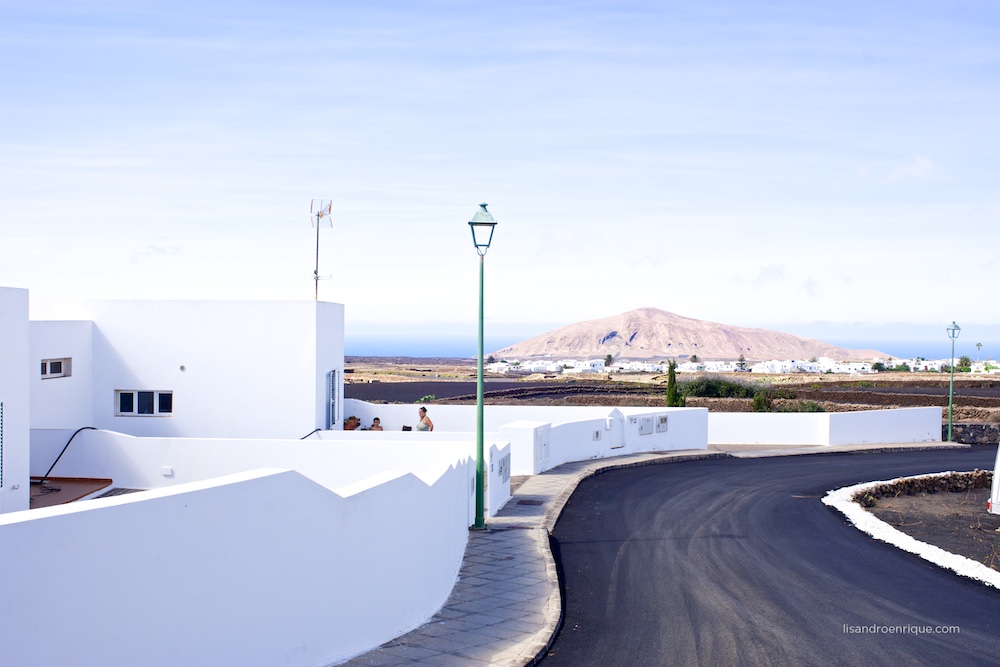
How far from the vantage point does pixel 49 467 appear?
1778 centimetres

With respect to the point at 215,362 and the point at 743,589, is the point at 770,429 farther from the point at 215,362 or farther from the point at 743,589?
the point at 743,589

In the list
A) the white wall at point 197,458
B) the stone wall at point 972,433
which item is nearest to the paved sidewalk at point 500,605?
the white wall at point 197,458

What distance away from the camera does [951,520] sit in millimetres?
17609

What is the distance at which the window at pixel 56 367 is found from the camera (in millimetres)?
19188

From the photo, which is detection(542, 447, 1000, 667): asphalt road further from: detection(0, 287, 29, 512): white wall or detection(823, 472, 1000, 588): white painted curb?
detection(0, 287, 29, 512): white wall

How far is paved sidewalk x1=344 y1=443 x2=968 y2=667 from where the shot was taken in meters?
8.23

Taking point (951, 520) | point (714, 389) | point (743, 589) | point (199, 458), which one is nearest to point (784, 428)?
point (951, 520)

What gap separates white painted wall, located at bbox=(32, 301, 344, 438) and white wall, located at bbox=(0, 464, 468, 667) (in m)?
12.6

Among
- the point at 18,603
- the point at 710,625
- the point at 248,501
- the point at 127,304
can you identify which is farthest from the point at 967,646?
the point at 127,304

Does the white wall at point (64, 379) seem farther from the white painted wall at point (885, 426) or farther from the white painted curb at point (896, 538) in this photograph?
the white painted wall at point (885, 426)

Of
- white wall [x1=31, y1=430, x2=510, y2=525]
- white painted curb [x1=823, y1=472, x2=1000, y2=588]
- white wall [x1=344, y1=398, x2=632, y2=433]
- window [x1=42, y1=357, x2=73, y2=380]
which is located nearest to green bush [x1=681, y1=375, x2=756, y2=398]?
white wall [x1=344, y1=398, x2=632, y2=433]

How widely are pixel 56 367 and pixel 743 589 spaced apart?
15761mm

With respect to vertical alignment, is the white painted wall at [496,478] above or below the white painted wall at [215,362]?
below

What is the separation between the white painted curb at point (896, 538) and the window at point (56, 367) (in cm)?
1715
